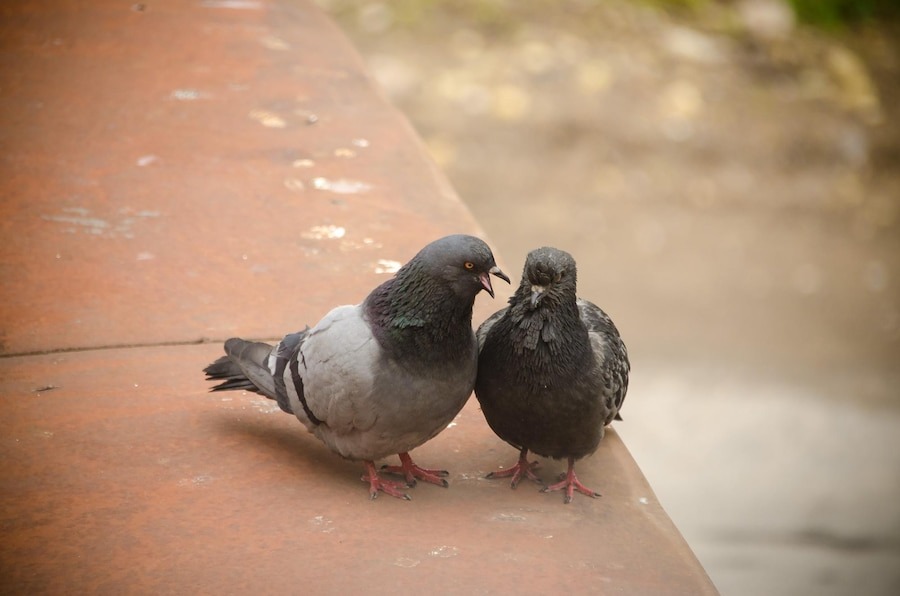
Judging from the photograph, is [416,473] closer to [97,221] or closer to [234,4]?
[97,221]

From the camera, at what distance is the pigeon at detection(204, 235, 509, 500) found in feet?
8.62

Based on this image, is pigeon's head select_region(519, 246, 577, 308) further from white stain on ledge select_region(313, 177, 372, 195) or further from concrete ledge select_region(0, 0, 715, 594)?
white stain on ledge select_region(313, 177, 372, 195)

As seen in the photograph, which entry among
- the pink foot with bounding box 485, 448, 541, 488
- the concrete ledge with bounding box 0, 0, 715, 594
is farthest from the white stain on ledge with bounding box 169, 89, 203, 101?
the pink foot with bounding box 485, 448, 541, 488

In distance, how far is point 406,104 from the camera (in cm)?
864

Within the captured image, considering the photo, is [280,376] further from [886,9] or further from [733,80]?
[886,9]

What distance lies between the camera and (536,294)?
2.75 metres

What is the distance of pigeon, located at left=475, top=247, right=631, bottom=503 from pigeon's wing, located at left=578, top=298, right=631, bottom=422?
23 mm

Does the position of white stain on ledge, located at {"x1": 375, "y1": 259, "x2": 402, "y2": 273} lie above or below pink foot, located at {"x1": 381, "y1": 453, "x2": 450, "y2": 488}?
above

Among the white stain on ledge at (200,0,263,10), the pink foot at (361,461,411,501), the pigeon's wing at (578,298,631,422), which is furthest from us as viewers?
the white stain on ledge at (200,0,263,10)

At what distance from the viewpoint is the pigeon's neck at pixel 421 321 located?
2643mm

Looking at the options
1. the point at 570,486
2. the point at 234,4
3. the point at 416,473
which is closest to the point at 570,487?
the point at 570,486

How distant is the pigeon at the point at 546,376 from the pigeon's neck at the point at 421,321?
0.20m

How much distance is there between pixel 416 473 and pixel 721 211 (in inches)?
238

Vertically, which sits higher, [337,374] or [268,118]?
[268,118]
